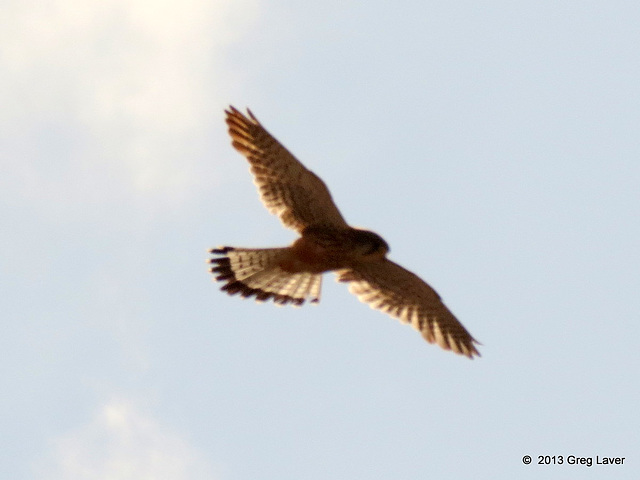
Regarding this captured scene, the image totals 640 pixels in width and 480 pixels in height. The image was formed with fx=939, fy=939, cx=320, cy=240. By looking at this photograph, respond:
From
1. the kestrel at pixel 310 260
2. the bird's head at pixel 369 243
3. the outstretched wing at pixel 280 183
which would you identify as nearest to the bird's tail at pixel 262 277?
the kestrel at pixel 310 260

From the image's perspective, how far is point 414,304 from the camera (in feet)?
36.0

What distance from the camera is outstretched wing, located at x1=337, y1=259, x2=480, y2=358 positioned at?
10.7 metres

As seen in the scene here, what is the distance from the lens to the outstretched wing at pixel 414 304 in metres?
10.7

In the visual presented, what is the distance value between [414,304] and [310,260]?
1.53m

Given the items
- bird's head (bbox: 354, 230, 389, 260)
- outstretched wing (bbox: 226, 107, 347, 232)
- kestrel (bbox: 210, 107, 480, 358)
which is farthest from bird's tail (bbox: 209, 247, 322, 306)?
bird's head (bbox: 354, 230, 389, 260)

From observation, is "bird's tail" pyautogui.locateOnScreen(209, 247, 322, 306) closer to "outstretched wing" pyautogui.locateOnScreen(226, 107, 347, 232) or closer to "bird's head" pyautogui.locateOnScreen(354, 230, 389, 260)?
"outstretched wing" pyautogui.locateOnScreen(226, 107, 347, 232)

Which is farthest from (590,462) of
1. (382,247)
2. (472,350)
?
(382,247)

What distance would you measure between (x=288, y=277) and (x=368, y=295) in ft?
3.38

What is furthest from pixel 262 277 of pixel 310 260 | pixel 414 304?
pixel 414 304

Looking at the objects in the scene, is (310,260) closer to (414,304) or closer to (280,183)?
(280,183)

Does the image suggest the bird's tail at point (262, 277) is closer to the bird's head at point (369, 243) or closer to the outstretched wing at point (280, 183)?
the outstretched wing at point (280, 183)

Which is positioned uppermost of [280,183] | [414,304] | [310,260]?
[280,183]

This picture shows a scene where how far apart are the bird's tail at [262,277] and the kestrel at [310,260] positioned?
0.4 inches

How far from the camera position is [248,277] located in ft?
34.1
